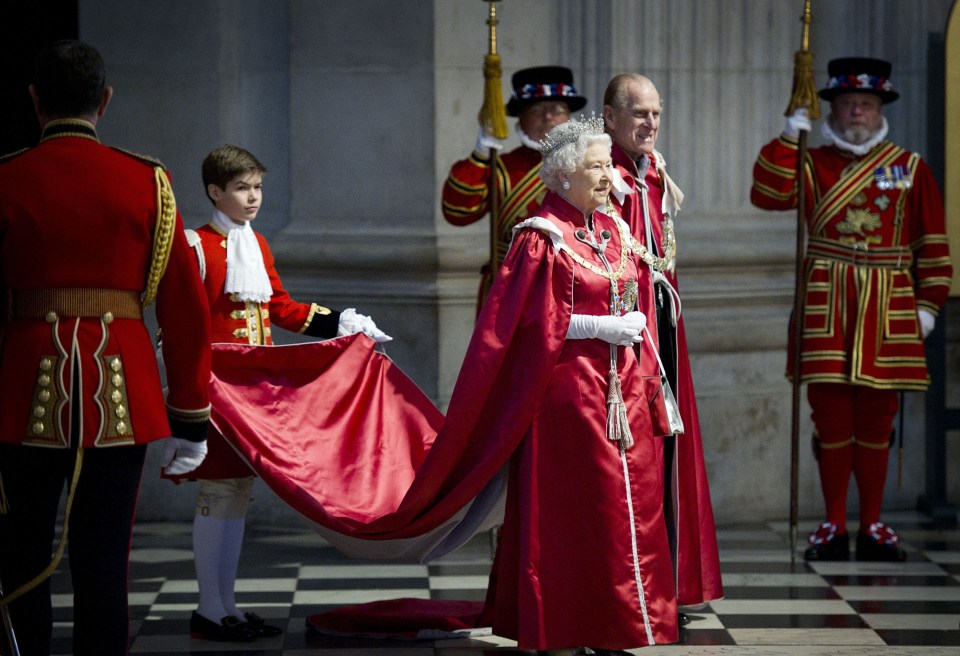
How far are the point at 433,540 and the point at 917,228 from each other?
108 inches

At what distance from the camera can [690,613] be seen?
5754mm

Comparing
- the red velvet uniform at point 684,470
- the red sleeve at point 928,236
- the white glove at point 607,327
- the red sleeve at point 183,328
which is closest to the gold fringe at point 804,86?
the red sleeve at point 928,236

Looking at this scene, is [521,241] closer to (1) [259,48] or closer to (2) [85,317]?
(2) [85,317]

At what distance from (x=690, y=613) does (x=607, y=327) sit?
4.67 feet

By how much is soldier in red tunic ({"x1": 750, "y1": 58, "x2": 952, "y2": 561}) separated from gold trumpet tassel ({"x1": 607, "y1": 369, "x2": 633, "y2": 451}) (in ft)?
6.89

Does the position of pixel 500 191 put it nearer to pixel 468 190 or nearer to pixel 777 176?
pixel 468 190

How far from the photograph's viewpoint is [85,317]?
3.79 m

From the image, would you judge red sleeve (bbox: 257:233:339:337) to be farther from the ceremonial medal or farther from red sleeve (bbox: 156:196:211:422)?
the ceremonial medal

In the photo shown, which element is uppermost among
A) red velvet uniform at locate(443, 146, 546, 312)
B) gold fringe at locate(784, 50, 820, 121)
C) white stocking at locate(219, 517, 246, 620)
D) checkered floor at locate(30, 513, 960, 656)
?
gold fringe at locate(784, 50, 820, 121)

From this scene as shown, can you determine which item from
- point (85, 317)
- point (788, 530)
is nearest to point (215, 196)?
point (85, 317)

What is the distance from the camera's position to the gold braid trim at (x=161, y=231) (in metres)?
3.83

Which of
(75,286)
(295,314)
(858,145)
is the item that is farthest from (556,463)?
(858,145)

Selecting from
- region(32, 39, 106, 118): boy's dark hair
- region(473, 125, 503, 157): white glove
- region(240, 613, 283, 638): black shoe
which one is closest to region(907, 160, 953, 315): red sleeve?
region(473, 125, 503, 157): white glove

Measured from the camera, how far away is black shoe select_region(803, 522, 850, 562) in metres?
6.71
